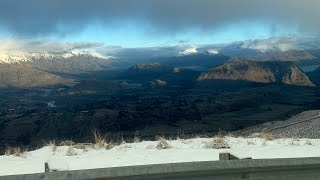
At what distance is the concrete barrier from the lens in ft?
15.1

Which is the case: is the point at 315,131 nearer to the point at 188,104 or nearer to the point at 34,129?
the point at 34,129

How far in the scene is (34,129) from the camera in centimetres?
14150

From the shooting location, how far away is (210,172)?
5.32 m

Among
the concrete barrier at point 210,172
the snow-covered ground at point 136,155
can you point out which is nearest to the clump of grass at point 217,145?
the snow-covered ground at point 136,155

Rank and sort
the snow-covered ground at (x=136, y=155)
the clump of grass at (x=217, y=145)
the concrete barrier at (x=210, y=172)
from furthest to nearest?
the clump of grass at (x=217, y=145), the snow-covered ground at (x=136, y=155), the concrete barrier at (x=210, y=172)

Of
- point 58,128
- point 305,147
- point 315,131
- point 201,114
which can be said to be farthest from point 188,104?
point 305,147

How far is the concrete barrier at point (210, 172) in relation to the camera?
462 centimetres

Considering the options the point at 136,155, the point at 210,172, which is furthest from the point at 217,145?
the point at 210,172

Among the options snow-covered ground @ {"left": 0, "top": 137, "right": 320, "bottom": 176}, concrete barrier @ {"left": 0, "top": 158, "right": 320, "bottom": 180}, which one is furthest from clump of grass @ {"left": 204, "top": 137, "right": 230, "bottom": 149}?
concrete barrier @ {"left": 0, "top": 158, "right": 320, "bottom": 180}

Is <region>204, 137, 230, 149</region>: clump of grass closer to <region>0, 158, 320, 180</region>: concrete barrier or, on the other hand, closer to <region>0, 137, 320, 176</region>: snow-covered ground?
<region>0, 137, 320, 176</region>: snow-covered ground

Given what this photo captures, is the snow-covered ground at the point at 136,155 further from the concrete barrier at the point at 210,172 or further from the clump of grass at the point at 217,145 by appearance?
the concrete barrier at the point at 210,172

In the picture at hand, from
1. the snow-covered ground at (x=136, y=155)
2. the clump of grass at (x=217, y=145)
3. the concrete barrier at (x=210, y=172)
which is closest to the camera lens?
the concrete barrier at (x=210, y=172)

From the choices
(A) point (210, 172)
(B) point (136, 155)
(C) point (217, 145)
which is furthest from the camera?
(C) point (217, 145)

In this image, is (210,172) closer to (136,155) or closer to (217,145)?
(136,155)
